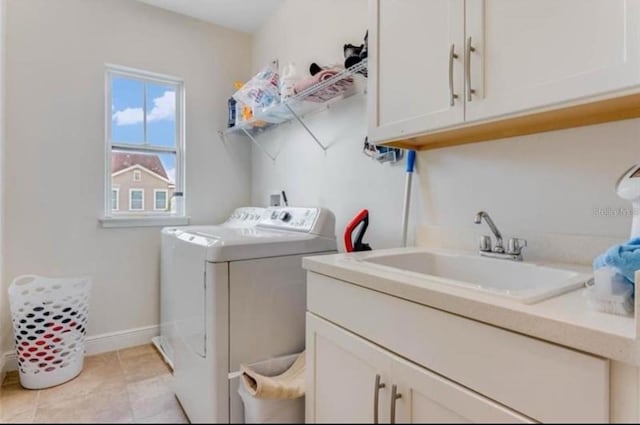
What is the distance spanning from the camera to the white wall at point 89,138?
2111mm

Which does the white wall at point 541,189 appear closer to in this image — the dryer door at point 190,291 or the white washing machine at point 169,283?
the dryer door at point 190,291

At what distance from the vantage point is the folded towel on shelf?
5.77 ft

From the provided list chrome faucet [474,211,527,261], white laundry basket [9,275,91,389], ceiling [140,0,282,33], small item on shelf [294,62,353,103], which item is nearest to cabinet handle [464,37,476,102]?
chrome faucet [474,211,527,261]

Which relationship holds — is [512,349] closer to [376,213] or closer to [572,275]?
[572,275]

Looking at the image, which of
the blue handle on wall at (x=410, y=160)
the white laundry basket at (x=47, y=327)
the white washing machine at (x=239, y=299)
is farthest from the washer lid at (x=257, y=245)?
the white laundry basket at (x=47, y=327)

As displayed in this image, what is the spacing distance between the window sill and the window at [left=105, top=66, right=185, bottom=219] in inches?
1.4

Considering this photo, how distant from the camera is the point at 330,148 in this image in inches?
81.3

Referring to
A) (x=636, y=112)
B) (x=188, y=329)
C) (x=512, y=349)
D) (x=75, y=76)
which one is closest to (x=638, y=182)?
(x=636, y=112)

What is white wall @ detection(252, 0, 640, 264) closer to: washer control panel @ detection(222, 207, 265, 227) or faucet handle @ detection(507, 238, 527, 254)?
faucet handle @ detection(507, 238, 527, 254)

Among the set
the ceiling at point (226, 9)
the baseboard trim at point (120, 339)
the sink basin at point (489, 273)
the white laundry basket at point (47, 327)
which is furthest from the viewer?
the ceiling at point (226, 9)

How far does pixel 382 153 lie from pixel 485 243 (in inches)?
26.7

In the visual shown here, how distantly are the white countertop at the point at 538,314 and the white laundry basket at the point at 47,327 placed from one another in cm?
193

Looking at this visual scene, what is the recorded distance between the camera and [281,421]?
1.44 feet

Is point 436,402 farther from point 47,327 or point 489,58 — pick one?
point 47,327
